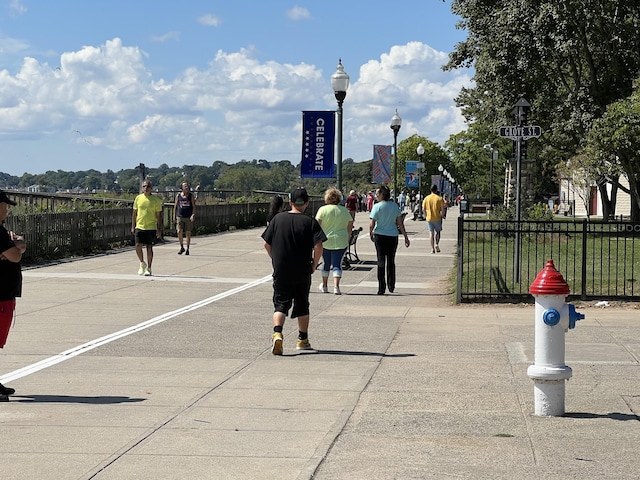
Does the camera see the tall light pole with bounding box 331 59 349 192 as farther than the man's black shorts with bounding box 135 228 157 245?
Yes

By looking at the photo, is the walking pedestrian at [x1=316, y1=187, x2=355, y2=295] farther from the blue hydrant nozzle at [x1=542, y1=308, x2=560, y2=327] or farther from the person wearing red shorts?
the blue hydrant nozzle at [x1=542, y1=308, x2=560, y2=327]

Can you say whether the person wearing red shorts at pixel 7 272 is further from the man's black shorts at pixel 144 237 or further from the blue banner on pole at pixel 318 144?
the blue banner on pole at pixel 318 144

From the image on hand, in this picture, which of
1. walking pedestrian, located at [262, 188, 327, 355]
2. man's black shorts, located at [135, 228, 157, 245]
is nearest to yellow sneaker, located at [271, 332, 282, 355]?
walking pedestrian, located at [262, 188, 327, 355]

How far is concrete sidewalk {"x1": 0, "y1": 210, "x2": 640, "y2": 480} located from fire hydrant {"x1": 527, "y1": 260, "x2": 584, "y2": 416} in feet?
0.52

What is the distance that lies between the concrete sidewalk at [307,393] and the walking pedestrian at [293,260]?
452 mm

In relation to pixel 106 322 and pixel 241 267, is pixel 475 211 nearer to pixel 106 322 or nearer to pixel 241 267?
pixel 241 267

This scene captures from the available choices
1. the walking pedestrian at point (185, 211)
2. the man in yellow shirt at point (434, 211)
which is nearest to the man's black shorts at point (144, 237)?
the walking pedestrian at point (185, 211)

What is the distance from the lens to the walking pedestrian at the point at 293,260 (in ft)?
35.9

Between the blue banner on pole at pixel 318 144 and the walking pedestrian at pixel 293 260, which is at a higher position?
the blue banner on pole at pixel 318 144

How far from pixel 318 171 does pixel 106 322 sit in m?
11.1

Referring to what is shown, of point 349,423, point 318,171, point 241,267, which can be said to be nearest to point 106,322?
point 349,423

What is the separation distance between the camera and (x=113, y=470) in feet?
20.2

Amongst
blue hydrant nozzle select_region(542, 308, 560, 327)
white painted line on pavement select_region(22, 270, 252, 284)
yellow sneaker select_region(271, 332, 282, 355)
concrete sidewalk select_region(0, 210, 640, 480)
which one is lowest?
concrete sidewalk select_region(0, 210, 640, 480)

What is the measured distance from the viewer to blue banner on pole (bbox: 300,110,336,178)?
2344 cm
